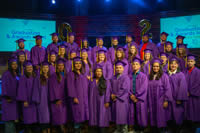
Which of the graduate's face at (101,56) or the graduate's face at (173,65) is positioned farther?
the graduate's face at (101,56)

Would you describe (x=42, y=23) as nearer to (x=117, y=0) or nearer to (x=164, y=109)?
(x=117, y=0)

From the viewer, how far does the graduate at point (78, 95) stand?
5.06 meters

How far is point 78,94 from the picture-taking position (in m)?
5.15

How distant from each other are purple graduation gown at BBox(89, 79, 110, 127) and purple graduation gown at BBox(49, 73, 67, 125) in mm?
560

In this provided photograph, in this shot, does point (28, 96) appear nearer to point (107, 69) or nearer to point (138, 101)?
point (107, 69)

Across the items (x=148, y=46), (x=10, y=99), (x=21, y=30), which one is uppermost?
(x=21, y=30)

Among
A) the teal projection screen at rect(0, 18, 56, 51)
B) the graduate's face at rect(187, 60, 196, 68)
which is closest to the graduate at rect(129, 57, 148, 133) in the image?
the graduate's face at rect(187, 60, 196, 68)

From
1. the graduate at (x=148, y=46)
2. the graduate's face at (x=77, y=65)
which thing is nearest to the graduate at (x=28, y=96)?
the graduate's face at (x=77, y=65)

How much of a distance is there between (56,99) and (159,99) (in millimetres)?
2102

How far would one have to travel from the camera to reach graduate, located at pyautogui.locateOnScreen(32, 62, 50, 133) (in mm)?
5039

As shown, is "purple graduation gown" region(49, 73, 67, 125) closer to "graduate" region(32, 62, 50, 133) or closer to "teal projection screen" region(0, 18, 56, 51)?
"graduate" region(32, 62, 50, 133)

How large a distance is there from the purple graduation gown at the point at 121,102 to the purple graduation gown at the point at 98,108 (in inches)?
5.9

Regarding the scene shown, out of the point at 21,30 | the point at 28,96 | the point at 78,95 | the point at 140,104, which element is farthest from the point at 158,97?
the point at 21,30

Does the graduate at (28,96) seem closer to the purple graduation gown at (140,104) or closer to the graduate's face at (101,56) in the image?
the graduate's face at (101,56)
